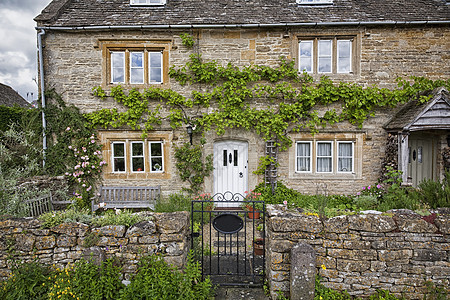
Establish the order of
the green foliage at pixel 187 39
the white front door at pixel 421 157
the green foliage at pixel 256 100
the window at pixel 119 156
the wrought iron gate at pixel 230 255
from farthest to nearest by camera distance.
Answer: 1. the window at pixel 119 156
2. the white front door at pixel 421 157
3. the green foliage at pixel 187 39
4. the green foliage at pixel 256 100
5. the wrought iron gate at pixel 230 255

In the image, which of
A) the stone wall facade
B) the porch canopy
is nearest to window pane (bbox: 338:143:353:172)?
the stone wall facade

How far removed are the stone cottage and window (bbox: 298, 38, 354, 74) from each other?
0.11 ft

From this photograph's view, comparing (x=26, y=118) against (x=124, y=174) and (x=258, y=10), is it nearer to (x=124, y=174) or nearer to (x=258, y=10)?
(x=124, y=174)

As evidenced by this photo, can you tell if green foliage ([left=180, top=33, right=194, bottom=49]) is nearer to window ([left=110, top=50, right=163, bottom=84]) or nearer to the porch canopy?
window ([left=110, top=50, right=163, bottom=84])

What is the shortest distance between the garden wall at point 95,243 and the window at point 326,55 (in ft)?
23.6

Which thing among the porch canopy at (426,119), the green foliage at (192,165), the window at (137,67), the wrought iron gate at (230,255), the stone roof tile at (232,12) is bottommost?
the wrought iron gate at (230,255)

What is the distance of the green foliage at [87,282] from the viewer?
3.39m

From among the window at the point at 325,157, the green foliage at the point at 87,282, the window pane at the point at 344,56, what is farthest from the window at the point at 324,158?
the green foliage at the point at 87,282

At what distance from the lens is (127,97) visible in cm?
826

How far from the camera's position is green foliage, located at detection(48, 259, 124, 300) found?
339 centimetres

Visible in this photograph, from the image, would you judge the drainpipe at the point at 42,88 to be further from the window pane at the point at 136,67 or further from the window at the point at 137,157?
the window pane at the point at 136,67

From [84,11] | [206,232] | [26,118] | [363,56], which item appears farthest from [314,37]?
[26,118]

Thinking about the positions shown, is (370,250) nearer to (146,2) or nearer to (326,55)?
(326,55)

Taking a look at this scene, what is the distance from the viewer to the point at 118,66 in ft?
28.2
